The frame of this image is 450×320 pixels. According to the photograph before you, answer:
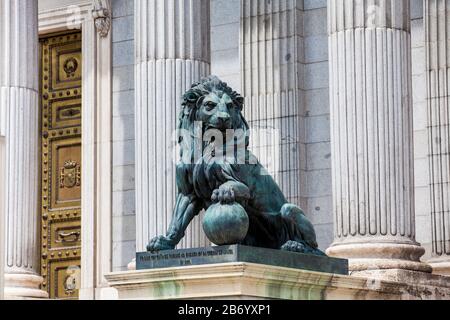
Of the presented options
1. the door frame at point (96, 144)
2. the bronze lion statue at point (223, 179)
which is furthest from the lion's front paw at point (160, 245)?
the door frame at point (96, 144)

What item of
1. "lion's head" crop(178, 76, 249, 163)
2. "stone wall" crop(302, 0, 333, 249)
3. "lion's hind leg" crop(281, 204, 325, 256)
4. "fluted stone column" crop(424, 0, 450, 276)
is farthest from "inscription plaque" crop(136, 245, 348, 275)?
"stone wall" crop(302, 0, 333, 249)

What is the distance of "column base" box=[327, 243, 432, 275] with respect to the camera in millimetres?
22406

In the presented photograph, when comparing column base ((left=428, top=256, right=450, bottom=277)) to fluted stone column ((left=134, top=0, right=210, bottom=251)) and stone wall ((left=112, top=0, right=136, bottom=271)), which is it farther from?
stone wall ((left=112, top=0, right=136, bottom=271))

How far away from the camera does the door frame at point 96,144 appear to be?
31.5 meters

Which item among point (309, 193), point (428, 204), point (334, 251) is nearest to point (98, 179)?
point (309, 193)

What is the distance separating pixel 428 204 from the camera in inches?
1046

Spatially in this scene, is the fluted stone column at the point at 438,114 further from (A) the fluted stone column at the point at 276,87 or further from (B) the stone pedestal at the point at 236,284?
(B) the stone pedestal at the point at 236,284

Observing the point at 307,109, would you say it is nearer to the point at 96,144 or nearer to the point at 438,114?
the point at 438,114

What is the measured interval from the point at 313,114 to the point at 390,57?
5.31 m

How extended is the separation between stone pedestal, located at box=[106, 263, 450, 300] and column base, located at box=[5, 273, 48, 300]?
7.81 metres

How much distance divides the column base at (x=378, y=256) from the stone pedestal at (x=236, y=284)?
986mm

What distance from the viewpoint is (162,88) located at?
25.3 meters

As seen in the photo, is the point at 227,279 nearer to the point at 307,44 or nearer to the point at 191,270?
the point at 191,270
